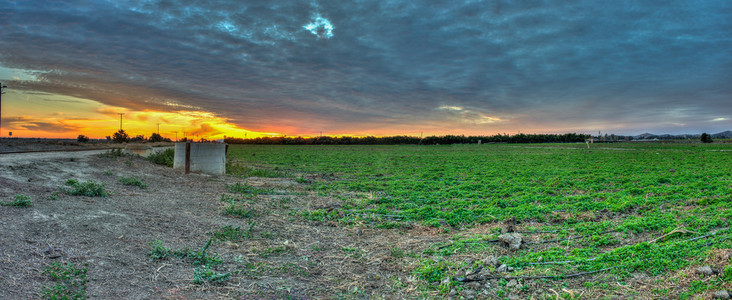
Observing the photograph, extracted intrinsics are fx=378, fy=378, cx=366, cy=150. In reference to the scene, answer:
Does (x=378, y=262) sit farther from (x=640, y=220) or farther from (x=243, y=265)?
(x=640, y=220)

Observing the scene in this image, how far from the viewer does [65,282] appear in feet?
14.8

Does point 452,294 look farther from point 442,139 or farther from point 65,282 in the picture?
point 442,139

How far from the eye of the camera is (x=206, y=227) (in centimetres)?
779

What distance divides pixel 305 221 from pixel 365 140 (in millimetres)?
107829

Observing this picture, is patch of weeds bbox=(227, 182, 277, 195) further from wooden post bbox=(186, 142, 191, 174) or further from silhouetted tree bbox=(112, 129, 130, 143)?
silhouetted tree bbox=(112, 129, 130, 143)

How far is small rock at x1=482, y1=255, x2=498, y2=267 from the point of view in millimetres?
5859

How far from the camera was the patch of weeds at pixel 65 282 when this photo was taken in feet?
13.8

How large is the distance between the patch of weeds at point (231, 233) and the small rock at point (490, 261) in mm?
4455

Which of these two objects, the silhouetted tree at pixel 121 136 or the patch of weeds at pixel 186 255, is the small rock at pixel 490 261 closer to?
the patch of weeds at pixel 186 255

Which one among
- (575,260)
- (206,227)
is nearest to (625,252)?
(575,260)

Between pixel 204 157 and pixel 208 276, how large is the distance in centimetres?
1451

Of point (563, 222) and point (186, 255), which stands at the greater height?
point (563, 222)

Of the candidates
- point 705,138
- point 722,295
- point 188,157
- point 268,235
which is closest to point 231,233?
point 268,235

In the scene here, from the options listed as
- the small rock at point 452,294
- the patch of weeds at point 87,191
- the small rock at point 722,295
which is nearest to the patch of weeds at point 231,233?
the patch of weeds at point 87,191
